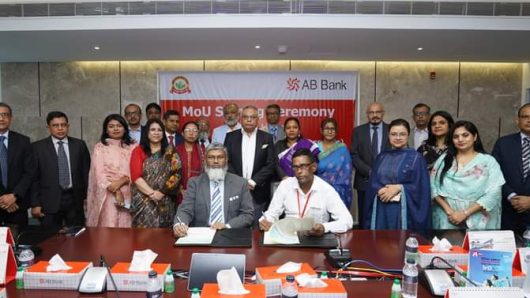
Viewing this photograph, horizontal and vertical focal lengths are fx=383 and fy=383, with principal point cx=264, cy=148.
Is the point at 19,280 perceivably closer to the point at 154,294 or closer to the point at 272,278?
the point at 154,294

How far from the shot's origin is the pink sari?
3281 mm

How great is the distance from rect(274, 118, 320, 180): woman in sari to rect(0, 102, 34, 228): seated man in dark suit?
7.27 feet

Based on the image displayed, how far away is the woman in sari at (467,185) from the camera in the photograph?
261 centimetres

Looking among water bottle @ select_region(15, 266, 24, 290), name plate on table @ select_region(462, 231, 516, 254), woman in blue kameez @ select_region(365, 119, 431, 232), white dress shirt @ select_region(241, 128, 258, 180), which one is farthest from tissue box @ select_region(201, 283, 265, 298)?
white dress shirt @ select_region(241, 128, 258, 180)

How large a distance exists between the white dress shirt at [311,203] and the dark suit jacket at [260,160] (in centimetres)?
96

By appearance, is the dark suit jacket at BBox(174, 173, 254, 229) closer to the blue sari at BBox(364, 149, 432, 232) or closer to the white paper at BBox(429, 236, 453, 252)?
the blue sari at BBox(364, 149, 432, 232)

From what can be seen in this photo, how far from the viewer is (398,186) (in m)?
2.79

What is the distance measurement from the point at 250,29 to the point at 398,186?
87.2 inches

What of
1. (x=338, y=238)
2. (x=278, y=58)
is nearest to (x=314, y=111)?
(x=278, y=58)

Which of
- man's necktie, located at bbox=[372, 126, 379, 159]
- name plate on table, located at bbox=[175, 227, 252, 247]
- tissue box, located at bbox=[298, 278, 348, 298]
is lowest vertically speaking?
name plate on table, located at bbox=[175, 227, 252, 247]

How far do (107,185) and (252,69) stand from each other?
3268 millimetres

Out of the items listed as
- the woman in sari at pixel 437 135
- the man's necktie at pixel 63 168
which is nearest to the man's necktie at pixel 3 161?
the man's necktie at pixel 63 168

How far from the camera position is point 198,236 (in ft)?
7.32

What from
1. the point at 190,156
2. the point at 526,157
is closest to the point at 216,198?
the point at 190,156
